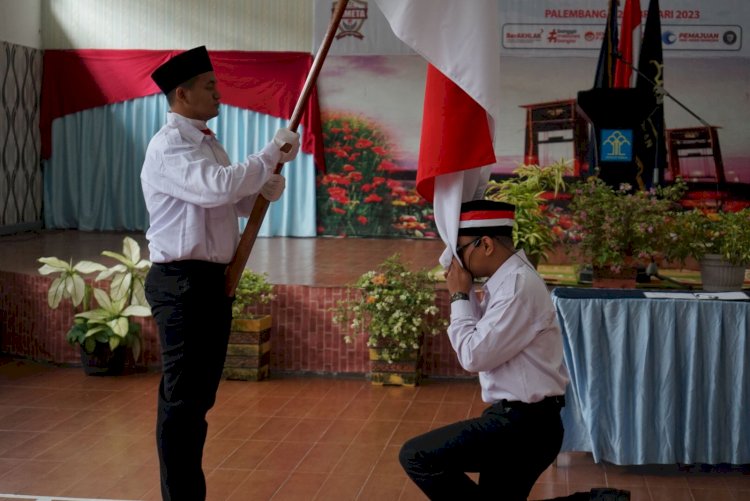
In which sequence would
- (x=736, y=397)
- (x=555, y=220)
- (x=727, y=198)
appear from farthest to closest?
(x=727, y=198)
(x=555, y=220)
(x=736, y=397)

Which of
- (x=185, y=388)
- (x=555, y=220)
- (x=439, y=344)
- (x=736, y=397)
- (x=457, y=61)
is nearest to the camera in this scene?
(x=457, y=61)

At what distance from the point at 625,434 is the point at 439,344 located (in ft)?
5.99

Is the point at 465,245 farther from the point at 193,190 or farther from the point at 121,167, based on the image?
the point at 121,167

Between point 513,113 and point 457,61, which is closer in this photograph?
point 457,61

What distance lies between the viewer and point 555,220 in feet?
16.6

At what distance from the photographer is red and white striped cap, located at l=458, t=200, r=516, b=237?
2602 mm

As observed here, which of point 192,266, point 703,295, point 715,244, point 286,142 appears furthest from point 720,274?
point 192,266

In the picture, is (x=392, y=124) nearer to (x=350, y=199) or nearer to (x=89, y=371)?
(x=350, y=199)

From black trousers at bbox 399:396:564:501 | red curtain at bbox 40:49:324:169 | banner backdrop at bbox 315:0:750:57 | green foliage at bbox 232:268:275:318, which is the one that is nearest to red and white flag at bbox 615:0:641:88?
green foliage at bbox 232:268:275:318

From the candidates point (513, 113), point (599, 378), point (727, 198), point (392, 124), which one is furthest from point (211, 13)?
point (599, 378)

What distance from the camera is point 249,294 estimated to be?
5586 mm

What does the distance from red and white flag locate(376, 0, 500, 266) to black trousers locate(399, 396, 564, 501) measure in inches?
17.8

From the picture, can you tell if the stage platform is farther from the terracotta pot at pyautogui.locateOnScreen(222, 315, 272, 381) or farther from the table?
the table

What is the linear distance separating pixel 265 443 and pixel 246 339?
1.21 meters
